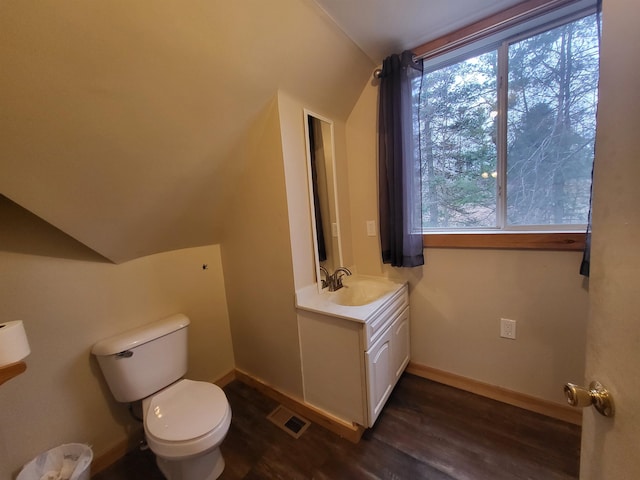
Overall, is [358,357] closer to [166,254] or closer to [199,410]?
[199,410]

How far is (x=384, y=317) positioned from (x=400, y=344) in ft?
1.33

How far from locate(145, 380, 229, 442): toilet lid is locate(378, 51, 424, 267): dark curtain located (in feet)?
4.38

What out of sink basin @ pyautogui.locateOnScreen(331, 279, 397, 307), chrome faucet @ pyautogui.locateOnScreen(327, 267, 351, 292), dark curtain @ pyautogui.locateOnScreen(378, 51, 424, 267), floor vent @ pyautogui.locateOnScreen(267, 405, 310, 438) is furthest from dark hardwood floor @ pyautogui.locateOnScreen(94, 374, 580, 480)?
dark curtain @ pyautogui.locateOnScreen(378, 51, 424, 267)

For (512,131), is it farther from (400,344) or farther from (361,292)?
(400,344)

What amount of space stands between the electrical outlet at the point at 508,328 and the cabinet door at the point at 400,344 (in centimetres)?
57

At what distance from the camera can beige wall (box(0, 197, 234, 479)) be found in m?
1.17

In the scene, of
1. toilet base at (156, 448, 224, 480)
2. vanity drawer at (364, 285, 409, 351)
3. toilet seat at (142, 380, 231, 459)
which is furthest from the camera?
vanity drawer at (364, 285, 409, 351)

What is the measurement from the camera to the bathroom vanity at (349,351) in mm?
1388

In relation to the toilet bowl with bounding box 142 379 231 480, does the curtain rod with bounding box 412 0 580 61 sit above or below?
above

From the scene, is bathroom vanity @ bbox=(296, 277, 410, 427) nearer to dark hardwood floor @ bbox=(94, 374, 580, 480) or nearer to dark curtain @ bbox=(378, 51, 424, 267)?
dark hardwood floor @ bbox=(94, 374, 580, 480)

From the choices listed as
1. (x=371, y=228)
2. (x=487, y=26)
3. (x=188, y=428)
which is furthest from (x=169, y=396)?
(x=487, y=26)

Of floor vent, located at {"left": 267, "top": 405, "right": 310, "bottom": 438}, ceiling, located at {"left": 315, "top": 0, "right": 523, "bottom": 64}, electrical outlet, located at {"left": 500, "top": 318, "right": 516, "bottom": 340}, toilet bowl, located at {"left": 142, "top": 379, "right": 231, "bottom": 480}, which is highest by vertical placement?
ceiling, located at {"left": 315, "top": 0, "right": 523, "bottom": 64}

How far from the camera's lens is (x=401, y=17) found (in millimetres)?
1396

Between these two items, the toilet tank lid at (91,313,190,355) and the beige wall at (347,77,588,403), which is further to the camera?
the beige wall at (347,77,588,403)
